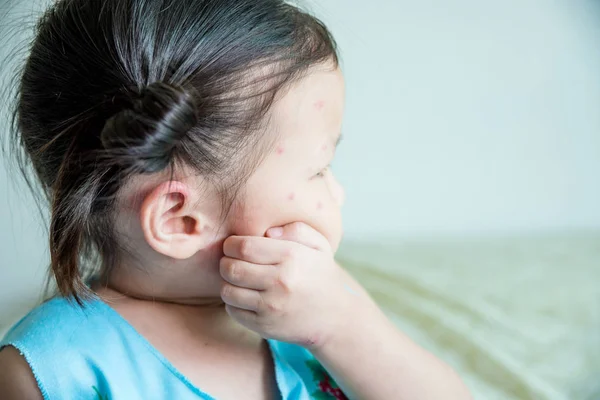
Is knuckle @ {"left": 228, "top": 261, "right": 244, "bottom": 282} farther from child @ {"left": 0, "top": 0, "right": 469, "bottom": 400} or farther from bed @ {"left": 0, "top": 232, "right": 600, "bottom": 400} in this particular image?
bed @ {"left": 0, "top": 232, "right": 600, "bottom": 400}

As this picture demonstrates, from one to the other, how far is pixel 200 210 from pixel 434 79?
0.90 meters

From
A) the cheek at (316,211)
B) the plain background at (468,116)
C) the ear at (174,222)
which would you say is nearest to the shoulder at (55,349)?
the ear at (174,222)

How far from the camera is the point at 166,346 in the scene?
76 cm

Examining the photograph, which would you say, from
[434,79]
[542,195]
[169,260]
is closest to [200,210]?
[169,260]

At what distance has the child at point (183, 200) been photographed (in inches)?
25.1

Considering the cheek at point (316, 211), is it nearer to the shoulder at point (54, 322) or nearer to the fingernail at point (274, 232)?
the fingernail at point (274, 232)

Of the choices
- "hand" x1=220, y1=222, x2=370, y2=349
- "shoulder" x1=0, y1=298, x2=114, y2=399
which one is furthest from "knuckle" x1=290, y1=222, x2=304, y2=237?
"shoulder" x1=0, y1=298, x2=114, y2=399

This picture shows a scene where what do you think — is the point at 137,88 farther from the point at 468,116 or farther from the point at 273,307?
the point at 468,116

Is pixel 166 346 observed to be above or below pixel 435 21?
below

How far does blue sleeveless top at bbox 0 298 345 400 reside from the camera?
0.68m

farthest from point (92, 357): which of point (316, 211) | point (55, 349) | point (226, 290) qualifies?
point (316, 211)

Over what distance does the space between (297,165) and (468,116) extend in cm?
86

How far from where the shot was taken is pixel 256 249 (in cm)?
69

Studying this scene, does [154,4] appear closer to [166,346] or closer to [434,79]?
[166,346]
